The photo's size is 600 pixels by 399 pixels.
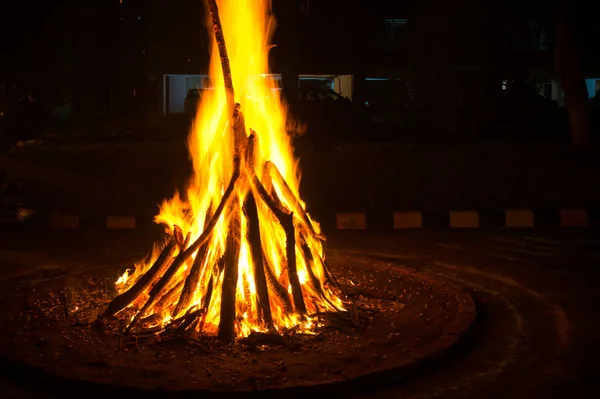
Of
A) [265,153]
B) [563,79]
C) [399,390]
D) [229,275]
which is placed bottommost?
[399,390]

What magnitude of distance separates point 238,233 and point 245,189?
0.43m

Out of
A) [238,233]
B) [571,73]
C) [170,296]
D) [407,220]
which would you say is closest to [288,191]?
[238,233]

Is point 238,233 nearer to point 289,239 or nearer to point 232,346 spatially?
point 289,239

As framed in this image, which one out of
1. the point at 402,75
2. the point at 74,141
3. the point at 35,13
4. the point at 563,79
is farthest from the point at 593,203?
the point at 35,13

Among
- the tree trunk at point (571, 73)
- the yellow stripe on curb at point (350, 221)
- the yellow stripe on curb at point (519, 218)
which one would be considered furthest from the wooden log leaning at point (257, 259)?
the tree trunk at point (571, 73)

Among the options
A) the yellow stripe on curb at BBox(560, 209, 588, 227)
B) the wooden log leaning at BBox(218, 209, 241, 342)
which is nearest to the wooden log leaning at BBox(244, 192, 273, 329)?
the wooden log leaning at BBox(218, 209, 241, 342)

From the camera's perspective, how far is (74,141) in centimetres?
2820

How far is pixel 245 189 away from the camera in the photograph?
23.7ft

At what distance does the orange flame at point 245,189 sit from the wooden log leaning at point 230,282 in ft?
0.27

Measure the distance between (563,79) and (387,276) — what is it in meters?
15.4

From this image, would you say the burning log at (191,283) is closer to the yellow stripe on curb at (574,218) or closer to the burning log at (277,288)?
the burning log at (277,288)

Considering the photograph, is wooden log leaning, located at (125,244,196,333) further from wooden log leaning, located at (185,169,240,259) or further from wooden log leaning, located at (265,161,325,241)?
wooden log leaning, located at (265,161,325,241)

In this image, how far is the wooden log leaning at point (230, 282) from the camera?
6.59 m

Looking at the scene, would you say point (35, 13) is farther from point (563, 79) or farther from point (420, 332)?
point (420, 332)
